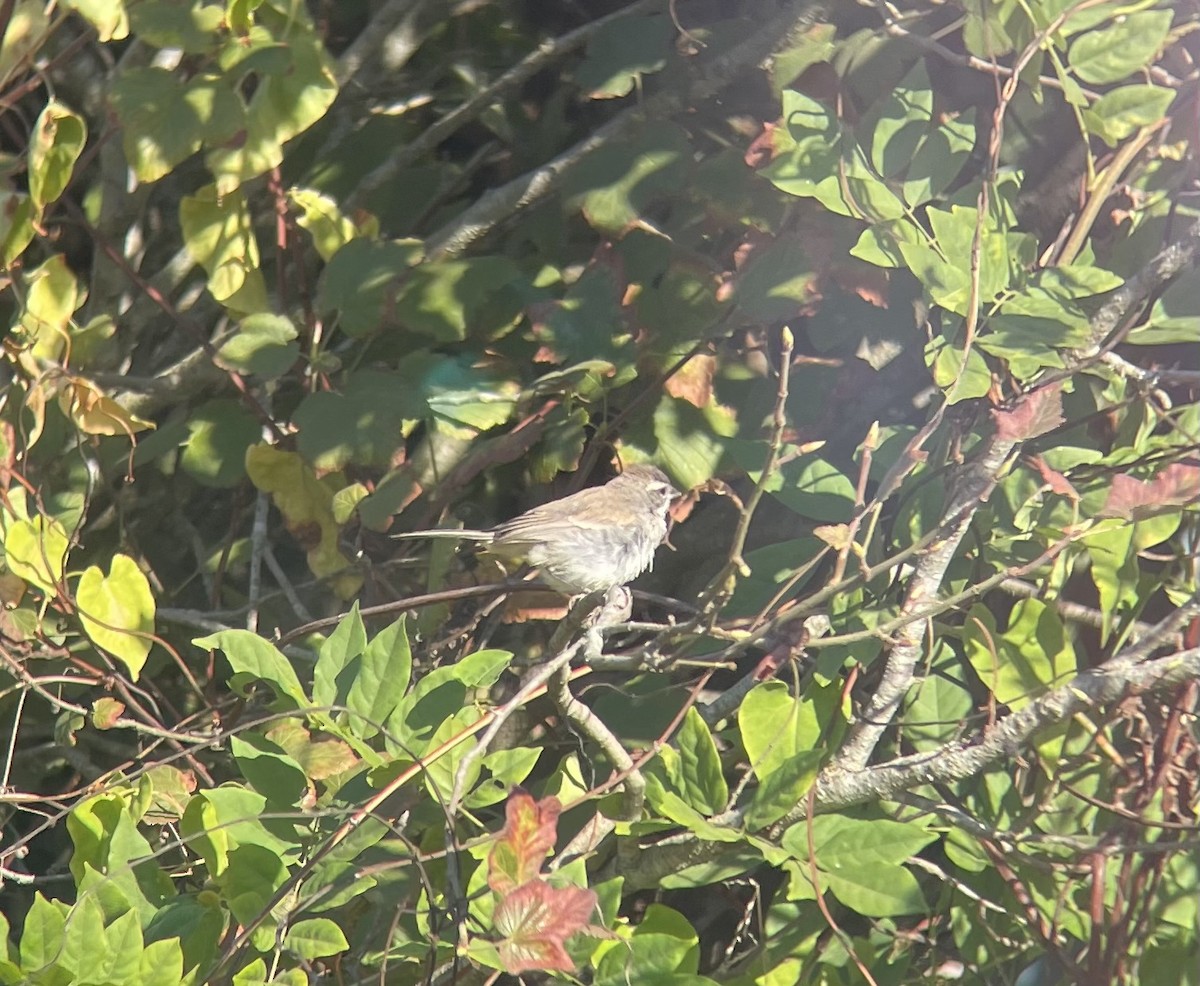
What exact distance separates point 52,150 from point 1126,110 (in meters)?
1.82

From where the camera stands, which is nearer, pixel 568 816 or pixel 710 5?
pixel 568 816

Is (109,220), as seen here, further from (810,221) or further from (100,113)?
(810,221)

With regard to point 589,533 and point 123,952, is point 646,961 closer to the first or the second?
point 123,952

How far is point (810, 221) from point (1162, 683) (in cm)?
102

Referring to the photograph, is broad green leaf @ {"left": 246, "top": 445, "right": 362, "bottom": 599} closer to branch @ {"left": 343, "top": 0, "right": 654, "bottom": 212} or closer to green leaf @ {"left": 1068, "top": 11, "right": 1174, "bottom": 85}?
branch @ {"left": 343, "top": 0, "right": 654, "bottom": 212}

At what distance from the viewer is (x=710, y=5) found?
2801 millimetres

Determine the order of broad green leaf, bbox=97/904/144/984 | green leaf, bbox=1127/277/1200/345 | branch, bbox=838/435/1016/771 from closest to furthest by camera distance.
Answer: broad green leaf, bbox=97/904/144/984 → branch, bbox=838/435/1016/771 → green leaf, bbox=1127/277/1200/345

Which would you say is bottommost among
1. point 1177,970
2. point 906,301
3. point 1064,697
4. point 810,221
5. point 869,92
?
point 1177,970

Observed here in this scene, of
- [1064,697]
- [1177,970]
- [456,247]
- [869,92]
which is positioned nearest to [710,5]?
[869,92]

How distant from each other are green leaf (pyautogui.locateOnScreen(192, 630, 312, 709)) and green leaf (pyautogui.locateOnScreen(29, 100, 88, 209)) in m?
0.93

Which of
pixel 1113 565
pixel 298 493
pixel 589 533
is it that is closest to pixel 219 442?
pixel 298 493

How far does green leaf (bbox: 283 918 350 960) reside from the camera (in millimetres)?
1880

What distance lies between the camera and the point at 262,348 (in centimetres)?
258

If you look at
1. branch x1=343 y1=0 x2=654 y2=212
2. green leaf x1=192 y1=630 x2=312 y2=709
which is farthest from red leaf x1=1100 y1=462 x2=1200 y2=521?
branch x1=343 y1=0 x2=654 y2=212
